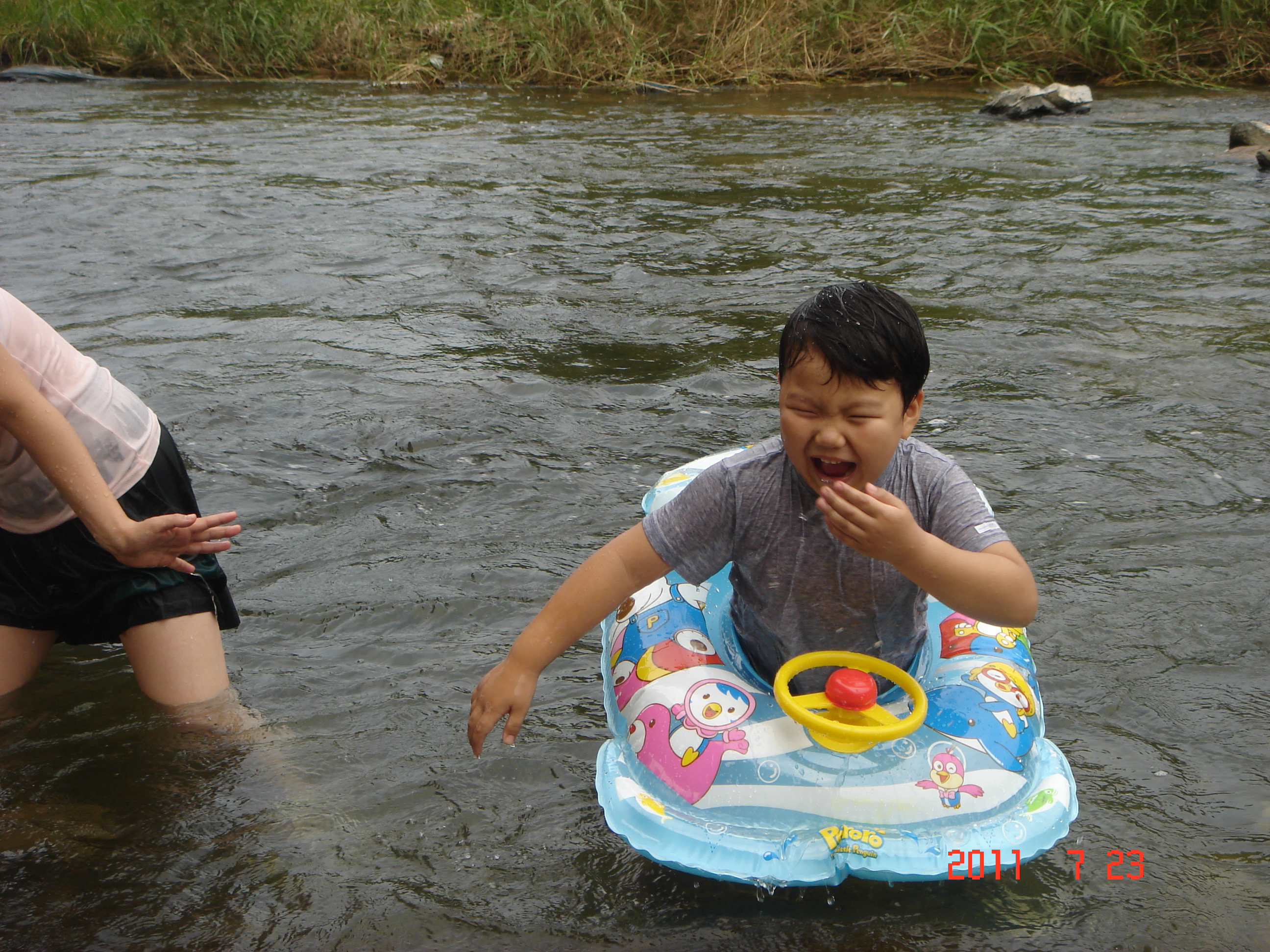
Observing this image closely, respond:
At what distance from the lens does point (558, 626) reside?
2414 millimetres

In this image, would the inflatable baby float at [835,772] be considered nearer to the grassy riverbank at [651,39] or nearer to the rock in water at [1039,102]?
the rock in water at [1039,102]

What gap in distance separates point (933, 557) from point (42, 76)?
51.6ft

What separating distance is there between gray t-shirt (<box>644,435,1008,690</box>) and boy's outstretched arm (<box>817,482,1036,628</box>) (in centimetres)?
16

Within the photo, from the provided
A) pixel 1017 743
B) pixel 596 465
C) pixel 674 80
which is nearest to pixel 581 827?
pixel 1017 743

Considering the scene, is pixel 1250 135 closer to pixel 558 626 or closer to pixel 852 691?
pixel 852 691

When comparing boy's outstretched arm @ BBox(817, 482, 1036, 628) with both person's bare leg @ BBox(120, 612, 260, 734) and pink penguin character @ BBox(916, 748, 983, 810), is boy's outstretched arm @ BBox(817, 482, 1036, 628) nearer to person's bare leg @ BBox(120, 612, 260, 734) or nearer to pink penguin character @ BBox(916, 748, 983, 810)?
pink penguin character @ BBox(916, 748, 983, 810)

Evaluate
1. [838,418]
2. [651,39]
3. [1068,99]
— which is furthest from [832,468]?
[651,39]

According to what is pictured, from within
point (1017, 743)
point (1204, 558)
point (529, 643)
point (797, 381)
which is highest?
point (797, 381)

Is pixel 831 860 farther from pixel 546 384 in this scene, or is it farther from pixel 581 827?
pixel 546 384

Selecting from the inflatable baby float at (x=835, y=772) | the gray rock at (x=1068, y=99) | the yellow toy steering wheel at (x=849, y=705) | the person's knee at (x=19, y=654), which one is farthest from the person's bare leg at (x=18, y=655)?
the gray rock at (x=1068, y=99)

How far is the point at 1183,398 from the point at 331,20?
42.6 feet

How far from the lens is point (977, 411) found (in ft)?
15.6

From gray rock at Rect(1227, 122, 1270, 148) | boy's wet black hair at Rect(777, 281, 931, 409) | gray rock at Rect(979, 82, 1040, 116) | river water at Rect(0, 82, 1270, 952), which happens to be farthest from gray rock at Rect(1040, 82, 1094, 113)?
boy's wet black hair at Rect(777, 281, 931, 409)

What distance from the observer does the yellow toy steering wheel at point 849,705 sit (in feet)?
7.59
